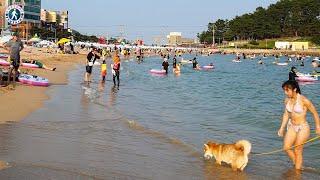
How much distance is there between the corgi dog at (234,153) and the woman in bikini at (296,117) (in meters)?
0.72

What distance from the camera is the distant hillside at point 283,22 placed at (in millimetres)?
158125

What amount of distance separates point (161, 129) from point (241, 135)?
1883 millimetres

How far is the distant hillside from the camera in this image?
519 feet

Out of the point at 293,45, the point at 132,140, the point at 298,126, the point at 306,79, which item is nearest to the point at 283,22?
the point at 293,45

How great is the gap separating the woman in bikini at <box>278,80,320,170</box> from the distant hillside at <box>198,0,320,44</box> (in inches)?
5828

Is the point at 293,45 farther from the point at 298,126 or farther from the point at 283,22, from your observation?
the point at 298,126

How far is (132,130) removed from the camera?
10.8 meters

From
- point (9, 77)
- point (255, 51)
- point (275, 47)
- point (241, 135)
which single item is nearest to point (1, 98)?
point (9, 77)

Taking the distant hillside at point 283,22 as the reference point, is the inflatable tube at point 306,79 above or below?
below

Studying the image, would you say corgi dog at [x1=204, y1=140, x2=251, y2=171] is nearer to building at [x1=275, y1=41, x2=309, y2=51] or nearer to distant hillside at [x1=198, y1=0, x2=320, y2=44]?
building at [x1=275, y1=41, x2=309, y2=51]

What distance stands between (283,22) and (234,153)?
165207 mm

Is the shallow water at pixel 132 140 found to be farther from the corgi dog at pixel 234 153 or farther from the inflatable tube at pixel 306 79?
Answer: the inflatable tube at pixel 306 79

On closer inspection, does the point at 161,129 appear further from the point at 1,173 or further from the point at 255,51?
the point at 255,51

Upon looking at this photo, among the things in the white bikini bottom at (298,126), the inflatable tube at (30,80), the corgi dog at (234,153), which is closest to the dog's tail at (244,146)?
the corgi dog at (234,153)
